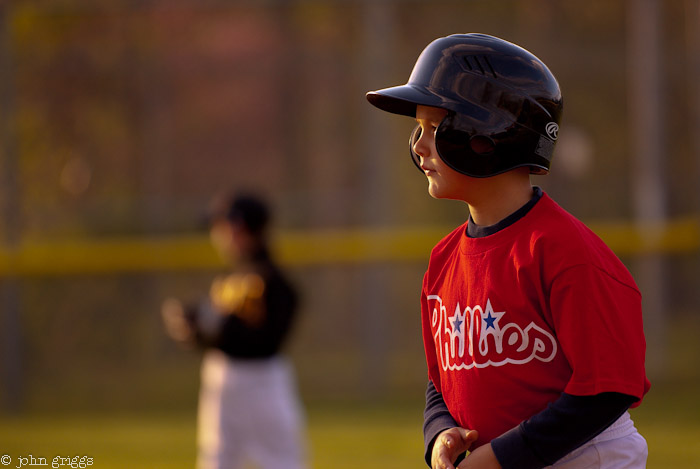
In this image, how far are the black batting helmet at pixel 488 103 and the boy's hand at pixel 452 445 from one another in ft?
1.98

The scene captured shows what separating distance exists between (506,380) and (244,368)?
11.7 ft

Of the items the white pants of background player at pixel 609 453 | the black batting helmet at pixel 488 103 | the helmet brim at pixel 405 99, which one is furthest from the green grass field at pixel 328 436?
the black batting helmet at pixel 488 103

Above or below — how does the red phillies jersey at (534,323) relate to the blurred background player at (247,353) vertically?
above

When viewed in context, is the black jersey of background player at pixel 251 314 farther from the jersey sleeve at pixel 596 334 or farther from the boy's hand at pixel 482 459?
the jersey sleeve at pixel 596 334

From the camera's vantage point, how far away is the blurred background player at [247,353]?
18.3 feet

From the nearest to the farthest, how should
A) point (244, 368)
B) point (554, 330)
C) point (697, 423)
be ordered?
1. point (554, 330)
2. point (244, 368)
3. point (697, 423)

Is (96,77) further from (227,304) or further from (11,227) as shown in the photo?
(227,304)

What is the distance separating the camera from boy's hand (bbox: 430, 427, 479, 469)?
7.75 ft

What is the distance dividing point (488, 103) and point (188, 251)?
8.09m

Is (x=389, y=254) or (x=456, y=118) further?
(x=389, y=254)

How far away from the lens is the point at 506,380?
7.62 feet

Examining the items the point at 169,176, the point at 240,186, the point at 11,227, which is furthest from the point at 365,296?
the point at 11,227

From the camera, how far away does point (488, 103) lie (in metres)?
2.36

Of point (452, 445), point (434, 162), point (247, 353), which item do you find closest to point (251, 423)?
point (247, 353)
